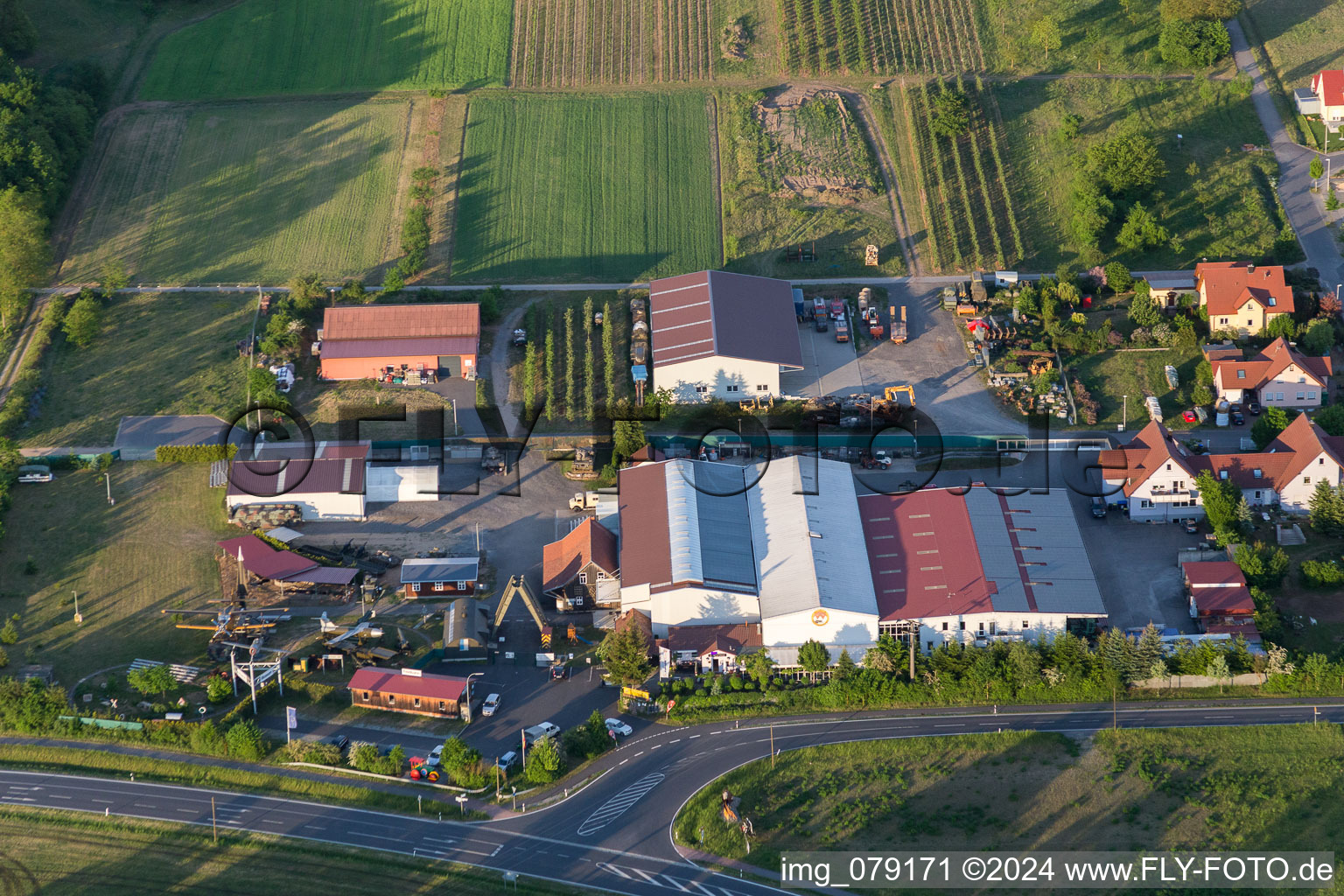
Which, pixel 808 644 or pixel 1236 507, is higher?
pixel 1236 507

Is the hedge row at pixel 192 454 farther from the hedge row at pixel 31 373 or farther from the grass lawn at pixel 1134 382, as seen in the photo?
the grass lawn at pixel 1134 382

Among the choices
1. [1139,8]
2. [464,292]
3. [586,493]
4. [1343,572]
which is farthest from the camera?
[1139,8]

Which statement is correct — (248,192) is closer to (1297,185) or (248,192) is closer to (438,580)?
(438,580)

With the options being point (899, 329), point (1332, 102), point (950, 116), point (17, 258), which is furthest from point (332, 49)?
point (1332, 102)

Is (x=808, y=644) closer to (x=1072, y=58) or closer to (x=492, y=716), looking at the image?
(x=492, y=716)

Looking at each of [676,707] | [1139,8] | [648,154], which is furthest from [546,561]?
[1139,8]

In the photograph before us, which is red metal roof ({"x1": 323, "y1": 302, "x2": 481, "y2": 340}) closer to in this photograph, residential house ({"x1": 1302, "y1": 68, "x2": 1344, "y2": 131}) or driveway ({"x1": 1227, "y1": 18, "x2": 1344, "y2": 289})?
driveway ({"x1": 1227, "y1": 18, "x2": 1344, "y2": 289})

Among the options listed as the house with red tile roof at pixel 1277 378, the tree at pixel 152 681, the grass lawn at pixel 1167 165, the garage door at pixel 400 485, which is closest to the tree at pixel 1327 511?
the house with red tile roof at pixel 1277 378
